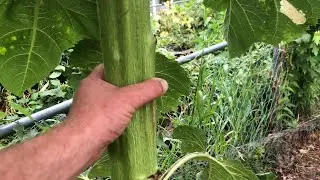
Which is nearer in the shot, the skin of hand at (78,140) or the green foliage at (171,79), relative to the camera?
the skin of hand at (78,140)

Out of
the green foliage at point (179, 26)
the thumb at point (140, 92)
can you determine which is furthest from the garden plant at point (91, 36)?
the green foliage at point (179, 26)

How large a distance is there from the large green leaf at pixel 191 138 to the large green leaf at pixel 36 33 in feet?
0.92

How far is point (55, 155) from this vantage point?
0.69 meters

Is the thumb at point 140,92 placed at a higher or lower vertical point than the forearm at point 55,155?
higher

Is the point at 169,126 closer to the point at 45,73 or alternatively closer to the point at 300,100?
the point at 300,100

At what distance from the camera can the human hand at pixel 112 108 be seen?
2.25 feet

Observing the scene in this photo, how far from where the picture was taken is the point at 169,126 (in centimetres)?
325

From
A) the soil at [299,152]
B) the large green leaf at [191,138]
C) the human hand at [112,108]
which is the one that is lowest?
the soil at [299,152]

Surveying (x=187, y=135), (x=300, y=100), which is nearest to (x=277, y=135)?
(x=300, y=100)

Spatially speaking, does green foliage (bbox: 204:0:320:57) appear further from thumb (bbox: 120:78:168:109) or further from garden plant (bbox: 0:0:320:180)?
thumb (bbox: 120:78:168:109)

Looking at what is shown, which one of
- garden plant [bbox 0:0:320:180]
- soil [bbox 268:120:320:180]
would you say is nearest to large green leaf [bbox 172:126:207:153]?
garden plant [bbox 0:0:320:180]

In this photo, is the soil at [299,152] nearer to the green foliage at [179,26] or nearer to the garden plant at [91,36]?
the green foliage at [179,26]

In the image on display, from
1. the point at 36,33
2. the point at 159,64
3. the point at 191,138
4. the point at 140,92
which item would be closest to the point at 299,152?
the point at 191,138

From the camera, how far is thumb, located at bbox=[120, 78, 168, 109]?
683 mm
